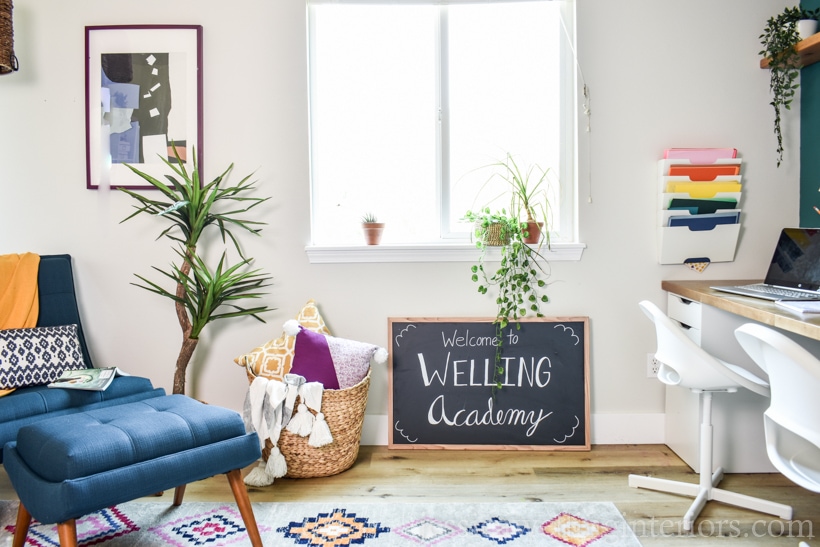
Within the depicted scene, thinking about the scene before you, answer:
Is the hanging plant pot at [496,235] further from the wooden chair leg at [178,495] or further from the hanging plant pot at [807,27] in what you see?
the wooden chair leg at [178,495]

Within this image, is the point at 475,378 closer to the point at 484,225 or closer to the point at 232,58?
the point at 484,225

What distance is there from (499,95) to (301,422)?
5.62 ft

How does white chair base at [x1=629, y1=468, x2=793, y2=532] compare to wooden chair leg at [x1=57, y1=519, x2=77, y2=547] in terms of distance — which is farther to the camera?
white chair base at [x1=629, y1=468, x2=793, y2=532]

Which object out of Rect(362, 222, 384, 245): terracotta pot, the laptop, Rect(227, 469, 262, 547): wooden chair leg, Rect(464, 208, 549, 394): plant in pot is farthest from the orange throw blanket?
the laptop

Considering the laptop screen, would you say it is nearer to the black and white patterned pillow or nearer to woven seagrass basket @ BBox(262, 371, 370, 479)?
woven seagrass basket @ BBox(262, 371, 370, 479)

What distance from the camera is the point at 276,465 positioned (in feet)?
7.98

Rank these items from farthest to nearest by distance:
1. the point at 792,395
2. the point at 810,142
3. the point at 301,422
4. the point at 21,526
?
the point at 810,142
the point at 301,422
the point at 21,526
the point at 792,395

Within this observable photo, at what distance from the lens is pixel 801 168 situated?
2768 mm

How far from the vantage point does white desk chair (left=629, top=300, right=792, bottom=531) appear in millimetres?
2061

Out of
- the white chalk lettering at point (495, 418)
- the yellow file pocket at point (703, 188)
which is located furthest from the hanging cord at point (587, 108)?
the white chalk lettering at point (495, 418)

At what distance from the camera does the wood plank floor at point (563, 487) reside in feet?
6.78

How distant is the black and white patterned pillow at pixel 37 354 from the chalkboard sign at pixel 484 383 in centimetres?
135

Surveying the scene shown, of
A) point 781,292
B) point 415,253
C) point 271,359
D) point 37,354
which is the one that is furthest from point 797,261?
point 37,354

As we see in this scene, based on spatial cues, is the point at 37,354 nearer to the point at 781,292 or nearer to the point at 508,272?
the point at 508,272
